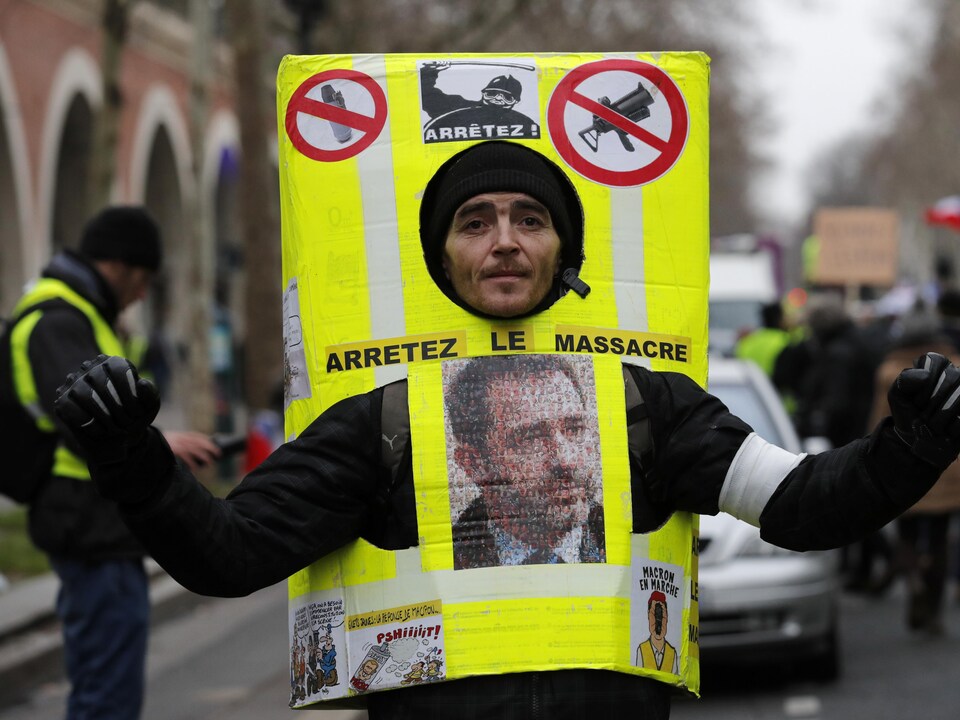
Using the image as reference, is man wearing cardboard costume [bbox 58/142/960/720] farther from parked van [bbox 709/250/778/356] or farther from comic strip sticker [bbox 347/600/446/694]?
parked van [bbox 709/250/778/356]

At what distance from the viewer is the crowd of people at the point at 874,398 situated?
29.9 ft

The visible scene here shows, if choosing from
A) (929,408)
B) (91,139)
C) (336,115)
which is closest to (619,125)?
(336,115)

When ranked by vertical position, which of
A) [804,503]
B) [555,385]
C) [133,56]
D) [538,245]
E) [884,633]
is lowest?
[884,633]

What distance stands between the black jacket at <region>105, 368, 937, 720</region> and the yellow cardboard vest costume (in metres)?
0.05

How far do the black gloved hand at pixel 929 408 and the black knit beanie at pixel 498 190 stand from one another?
2.38 ft

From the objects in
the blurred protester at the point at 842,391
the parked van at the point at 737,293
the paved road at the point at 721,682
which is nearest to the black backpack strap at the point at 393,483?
the paved road at the point at 721,682

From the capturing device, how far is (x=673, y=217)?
3209 mm

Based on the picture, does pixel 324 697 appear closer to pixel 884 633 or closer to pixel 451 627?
pixel 451 627

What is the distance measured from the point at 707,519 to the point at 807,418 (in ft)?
13.2

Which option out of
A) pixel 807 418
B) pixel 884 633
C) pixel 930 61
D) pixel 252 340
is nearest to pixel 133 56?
pixel 252 340

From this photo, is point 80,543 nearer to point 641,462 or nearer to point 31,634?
point 641,462

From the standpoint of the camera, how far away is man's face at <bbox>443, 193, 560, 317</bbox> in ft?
9.71

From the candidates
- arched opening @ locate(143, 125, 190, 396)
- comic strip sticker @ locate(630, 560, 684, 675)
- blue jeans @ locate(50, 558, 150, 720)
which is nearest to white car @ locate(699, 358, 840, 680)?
blue jeans @ locate(50, 558, 150, 720)

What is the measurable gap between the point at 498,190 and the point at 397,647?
2.94 ft
